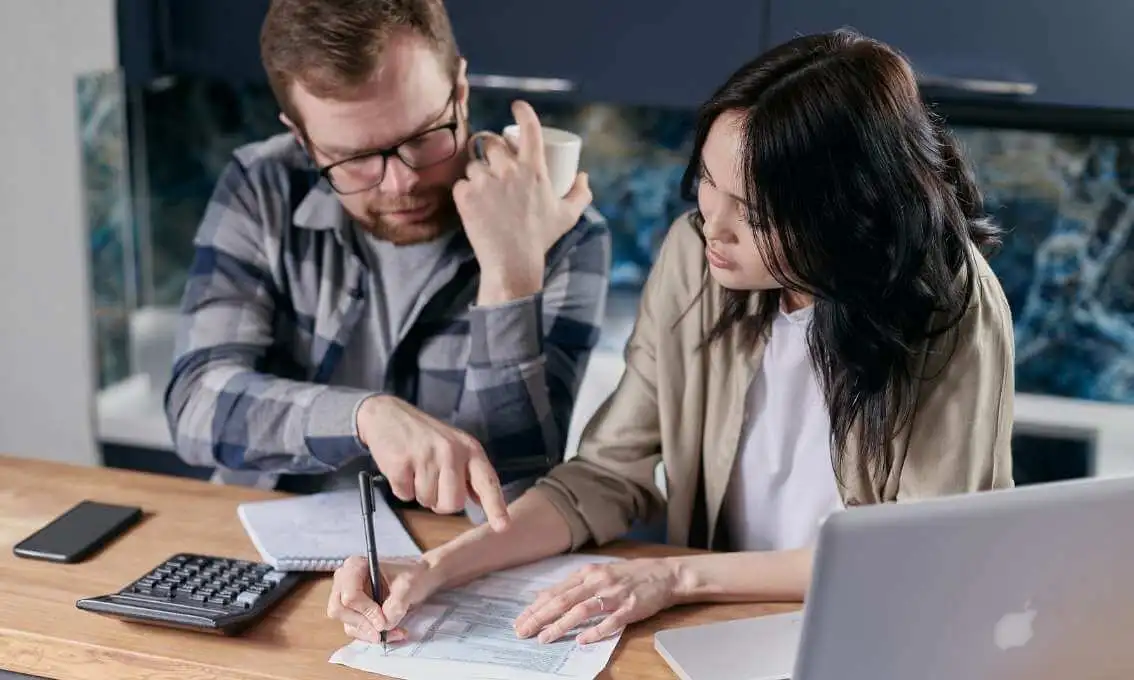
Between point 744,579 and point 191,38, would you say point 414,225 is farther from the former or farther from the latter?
point 191,38

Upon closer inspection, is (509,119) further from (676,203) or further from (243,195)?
(243,195)

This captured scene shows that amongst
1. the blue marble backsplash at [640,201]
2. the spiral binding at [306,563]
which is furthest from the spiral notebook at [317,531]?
the blue marble backsplash at [640,201]

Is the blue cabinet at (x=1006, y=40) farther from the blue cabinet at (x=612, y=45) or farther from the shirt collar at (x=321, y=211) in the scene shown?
the shirt collar at (x=321, y=211)

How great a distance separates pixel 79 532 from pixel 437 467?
407mm

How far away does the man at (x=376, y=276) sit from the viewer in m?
1.60

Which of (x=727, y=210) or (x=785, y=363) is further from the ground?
(x=727, y=210)

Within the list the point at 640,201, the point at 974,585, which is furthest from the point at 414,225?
the point at 640,201

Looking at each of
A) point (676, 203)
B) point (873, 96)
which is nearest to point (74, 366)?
point (676, 203)

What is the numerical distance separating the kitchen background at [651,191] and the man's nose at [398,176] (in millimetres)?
752

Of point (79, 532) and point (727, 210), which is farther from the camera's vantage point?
point (79, 532)

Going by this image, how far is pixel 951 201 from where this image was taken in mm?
1327

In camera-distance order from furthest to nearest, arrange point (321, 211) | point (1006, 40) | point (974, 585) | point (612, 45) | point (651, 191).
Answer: point (651, 191) < point (612, 45) < point (1006, 40) < point (321, 211) < point (974, 585)

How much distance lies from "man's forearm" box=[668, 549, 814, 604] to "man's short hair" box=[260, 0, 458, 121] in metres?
0.71

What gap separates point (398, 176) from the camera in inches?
64.2
